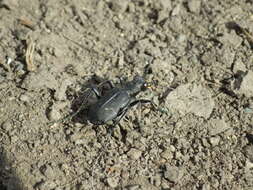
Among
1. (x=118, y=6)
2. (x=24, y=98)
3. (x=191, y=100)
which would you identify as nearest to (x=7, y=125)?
(x=24, y=98)

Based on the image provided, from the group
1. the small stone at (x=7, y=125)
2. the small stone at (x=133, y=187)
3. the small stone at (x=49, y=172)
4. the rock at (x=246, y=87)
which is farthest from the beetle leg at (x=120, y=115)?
the rock at (x=246, y=87)

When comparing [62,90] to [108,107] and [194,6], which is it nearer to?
[108,107]

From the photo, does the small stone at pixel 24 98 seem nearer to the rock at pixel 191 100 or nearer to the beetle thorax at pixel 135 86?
the beetle thorax at pixel 135 86

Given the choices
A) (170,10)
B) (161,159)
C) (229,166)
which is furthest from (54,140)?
(170,10)

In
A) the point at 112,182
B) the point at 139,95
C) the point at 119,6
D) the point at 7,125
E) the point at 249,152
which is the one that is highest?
the point at 119,6

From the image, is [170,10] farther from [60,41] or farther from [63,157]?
[63,157]

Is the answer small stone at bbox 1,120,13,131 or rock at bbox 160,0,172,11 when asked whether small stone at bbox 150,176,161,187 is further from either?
rock at bbox 160,0,172,11
